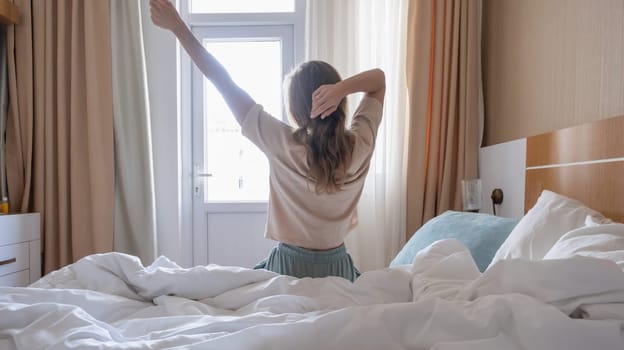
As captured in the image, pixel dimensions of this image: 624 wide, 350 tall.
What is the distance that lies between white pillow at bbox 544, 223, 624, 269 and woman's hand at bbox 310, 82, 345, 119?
604 mm

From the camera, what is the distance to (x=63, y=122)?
253cm

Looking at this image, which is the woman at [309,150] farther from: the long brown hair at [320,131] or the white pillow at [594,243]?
the white pillow at [594,243]

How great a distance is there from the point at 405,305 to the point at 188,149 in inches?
95.9

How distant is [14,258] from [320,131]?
6.70 ft

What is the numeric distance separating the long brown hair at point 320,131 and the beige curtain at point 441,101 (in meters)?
1.41

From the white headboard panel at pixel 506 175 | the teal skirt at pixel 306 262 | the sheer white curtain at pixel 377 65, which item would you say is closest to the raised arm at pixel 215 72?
the teal skirt at pixel 306 262

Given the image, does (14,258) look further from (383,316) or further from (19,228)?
(383,316)

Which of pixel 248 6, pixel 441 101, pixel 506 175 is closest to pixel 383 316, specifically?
pixel 506 175

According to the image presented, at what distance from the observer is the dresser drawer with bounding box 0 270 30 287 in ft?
7.27

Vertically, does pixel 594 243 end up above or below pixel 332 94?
below

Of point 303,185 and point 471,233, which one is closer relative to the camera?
point 303,185

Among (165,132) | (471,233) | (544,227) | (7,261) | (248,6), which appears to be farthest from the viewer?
(248,6)

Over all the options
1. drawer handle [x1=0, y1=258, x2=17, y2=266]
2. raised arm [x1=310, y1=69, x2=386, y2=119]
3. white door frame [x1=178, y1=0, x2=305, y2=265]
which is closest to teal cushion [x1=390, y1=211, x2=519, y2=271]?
raised arm [x1=310, y1=69, x2=386, y2=119]

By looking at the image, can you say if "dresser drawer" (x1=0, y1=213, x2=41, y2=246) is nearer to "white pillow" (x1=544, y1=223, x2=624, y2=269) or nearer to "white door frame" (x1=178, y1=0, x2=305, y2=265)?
"white door frame" (x1=178, y1=0, x2=305, y2=265)
